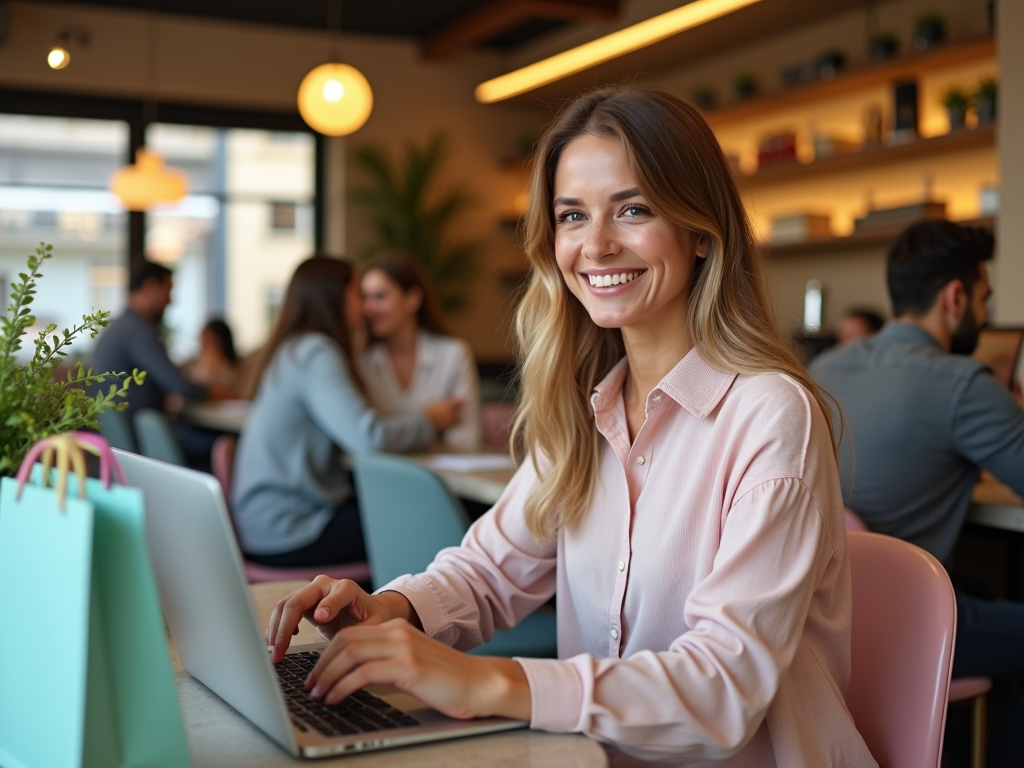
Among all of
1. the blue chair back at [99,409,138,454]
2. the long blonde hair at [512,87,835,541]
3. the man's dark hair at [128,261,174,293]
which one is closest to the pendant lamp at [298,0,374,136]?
the man's dark hair at [128,261,174,293]

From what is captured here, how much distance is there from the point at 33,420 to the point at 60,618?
202 mm

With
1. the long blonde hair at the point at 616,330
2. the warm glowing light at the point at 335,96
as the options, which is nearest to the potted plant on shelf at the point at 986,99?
the warm glowing light at the point at 335,96

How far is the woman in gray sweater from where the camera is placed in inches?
127

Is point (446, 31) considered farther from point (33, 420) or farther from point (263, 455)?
point (33, 420)

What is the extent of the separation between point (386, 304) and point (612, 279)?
2655 mm

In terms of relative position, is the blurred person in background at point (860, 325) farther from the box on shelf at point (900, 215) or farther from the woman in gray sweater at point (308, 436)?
the woman in gray sweater at point (308, 436)

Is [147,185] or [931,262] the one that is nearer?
[931,262]

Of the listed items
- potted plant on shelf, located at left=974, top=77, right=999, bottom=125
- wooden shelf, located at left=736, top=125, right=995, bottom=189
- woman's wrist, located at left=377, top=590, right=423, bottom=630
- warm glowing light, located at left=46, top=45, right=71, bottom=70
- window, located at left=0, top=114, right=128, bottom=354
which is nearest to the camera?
woman's wrist, located at left=377, top=590, right=423, bottom=630

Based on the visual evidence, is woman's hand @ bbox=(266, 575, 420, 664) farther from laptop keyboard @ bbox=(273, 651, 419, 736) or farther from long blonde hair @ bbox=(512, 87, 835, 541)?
long blonde hair @ bbox=(512, 87, 835, 541)

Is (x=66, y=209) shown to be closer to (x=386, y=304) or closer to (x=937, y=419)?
(x=386, y=304)

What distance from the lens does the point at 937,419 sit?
2246 mm

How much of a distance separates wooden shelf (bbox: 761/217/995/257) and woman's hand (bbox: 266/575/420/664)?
13.5 ft

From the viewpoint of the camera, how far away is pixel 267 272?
303 inches

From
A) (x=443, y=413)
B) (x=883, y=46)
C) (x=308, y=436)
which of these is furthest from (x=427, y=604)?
(x=883, y=46)
